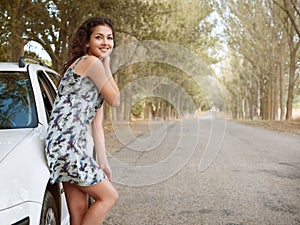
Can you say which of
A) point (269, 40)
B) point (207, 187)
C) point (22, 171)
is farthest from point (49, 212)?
point (269, 40)

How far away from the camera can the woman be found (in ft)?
8.21

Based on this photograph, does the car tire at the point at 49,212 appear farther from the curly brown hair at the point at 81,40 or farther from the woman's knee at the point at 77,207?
the curly brown hair at the point at 81,40

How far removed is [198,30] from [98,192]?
30.0 meters

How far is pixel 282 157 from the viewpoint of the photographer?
10.7m

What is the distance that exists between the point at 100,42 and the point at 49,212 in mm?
1183

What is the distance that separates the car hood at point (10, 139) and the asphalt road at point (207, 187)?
6.41 feet

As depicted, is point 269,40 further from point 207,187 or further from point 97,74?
point 97,74

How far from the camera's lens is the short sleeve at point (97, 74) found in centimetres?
253

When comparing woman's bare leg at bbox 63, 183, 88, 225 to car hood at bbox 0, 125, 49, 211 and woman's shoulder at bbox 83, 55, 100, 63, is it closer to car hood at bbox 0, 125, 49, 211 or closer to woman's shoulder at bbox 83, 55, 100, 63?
car hood at bbox 0, 125, 49, 211

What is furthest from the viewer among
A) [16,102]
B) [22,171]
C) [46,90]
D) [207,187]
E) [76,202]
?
[207,187]

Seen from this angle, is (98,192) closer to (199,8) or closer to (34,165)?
(34,165)

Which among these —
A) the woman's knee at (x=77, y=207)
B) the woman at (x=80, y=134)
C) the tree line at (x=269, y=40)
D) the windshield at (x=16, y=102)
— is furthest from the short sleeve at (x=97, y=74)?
the tree line at (x=269, y=40)

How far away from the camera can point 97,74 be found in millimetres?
2531

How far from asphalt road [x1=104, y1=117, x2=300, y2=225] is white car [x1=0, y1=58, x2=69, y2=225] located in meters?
1.77
